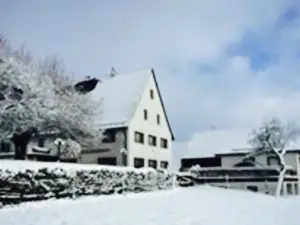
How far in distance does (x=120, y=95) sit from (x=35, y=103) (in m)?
16.3

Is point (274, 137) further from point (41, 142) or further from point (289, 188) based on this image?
point (41, 142)

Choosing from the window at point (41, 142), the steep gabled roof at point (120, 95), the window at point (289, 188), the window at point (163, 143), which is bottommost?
the window at point (289, 188)

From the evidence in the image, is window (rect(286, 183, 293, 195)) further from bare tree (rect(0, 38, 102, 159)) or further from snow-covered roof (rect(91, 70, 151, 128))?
bare tree (rect(0, 38, 102, 159))

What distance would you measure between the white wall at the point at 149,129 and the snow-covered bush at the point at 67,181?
9.64m

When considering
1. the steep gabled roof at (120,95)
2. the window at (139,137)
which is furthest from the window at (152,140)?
the steep gabled roof at (120,95)

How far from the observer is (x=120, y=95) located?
40.3m

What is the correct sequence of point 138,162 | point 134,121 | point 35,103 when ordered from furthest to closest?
point 138,162
point 134,121
point 35,103

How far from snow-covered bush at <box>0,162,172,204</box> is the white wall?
379 inches

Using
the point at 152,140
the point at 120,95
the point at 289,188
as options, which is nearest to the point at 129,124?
the point at 120,95

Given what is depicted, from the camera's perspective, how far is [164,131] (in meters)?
44.1

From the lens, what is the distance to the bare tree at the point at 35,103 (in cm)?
2403

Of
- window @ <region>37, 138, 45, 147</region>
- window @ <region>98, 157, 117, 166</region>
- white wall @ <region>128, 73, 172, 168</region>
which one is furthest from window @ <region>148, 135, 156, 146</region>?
window @ <region>37, 138, 45, 147</region>

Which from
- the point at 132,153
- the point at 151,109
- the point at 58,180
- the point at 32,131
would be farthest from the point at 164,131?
the point at 58,180

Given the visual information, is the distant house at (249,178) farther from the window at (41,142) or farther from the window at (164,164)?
the window at (41,142)
